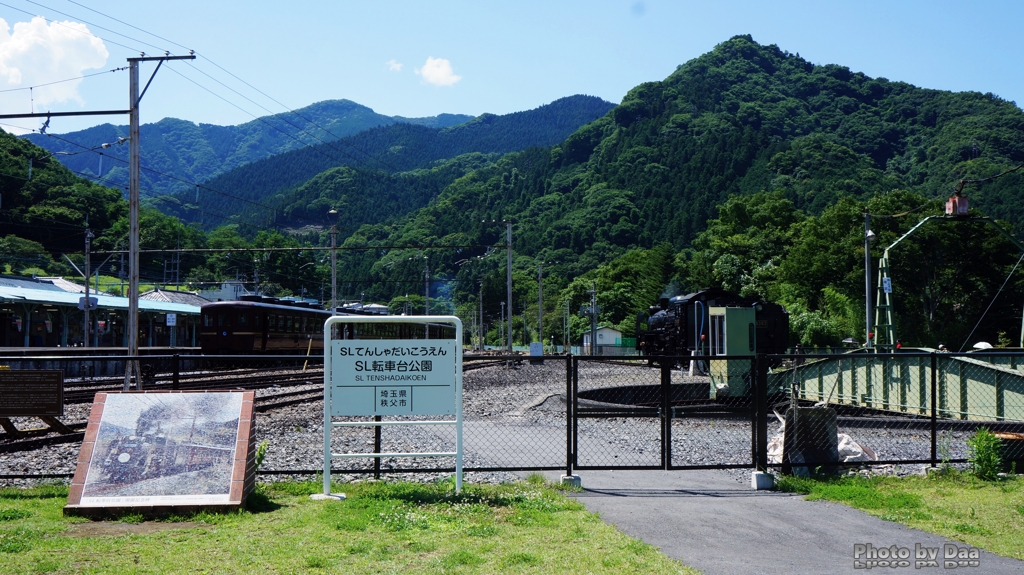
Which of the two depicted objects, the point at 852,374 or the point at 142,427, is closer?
the point at 142,427

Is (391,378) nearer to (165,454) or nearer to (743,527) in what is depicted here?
(165,454)

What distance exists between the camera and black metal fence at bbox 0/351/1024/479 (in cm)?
1039

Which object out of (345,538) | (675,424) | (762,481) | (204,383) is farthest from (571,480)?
(204,383)

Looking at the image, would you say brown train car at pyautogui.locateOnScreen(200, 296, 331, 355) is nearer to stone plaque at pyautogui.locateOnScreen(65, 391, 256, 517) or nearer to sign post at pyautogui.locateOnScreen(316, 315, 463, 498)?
stone plaque at pyautogui.locateOnScreen(65, 391, 256, 517)

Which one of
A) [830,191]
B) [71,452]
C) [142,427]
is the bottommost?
[71,452]

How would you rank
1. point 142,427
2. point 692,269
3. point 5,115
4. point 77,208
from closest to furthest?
point 142,427
point 5,115
point 77,208
point 692,269

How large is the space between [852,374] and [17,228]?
Answer: 216 ft

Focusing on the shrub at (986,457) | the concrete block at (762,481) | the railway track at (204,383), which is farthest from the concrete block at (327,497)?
the railway track at (204,383)

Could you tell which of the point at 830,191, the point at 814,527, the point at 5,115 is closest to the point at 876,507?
the point at 814,527

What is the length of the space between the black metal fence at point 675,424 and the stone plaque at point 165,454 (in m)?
0.85

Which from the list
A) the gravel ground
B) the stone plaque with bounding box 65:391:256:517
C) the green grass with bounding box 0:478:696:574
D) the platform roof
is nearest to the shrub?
the gravel ground

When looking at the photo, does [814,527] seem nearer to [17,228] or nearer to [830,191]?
[17,228]

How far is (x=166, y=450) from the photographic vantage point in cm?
846

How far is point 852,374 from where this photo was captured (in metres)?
23.3
